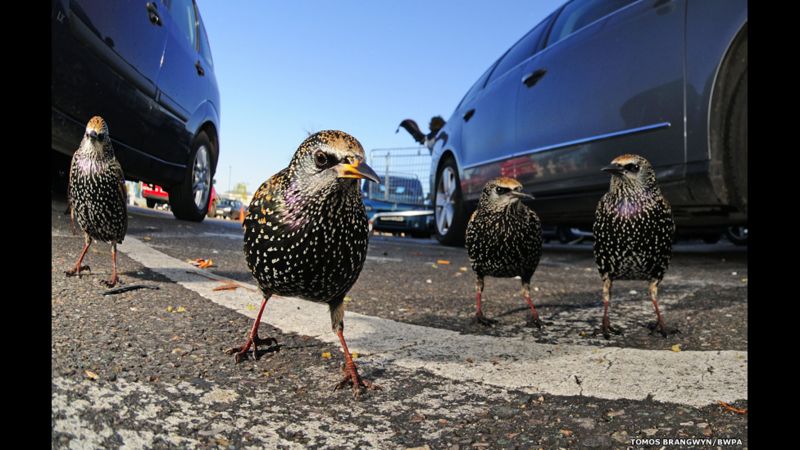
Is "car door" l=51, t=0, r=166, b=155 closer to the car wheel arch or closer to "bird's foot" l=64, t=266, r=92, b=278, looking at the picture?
"bird's foot" l=64, t=266, r=92, b=278

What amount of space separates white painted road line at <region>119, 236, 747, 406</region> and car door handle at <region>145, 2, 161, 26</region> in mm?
589

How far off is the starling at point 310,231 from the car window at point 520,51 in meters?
3.69

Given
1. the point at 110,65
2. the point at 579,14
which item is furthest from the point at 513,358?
the point at 579,14

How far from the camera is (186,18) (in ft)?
4.75

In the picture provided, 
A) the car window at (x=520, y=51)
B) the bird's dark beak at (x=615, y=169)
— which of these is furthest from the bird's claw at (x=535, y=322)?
the car window at (x=520, y=51)

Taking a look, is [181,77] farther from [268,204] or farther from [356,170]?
[356,170]

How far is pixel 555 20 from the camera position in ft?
14.4

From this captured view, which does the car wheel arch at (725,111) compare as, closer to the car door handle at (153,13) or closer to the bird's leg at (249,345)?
the bird's leg at (249,345)

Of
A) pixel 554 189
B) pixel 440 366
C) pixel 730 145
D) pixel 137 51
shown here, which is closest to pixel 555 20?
pixel 554 189

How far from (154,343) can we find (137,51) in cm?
71

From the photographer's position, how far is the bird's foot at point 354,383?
4.42ft

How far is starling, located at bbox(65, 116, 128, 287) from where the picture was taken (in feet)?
3.51
